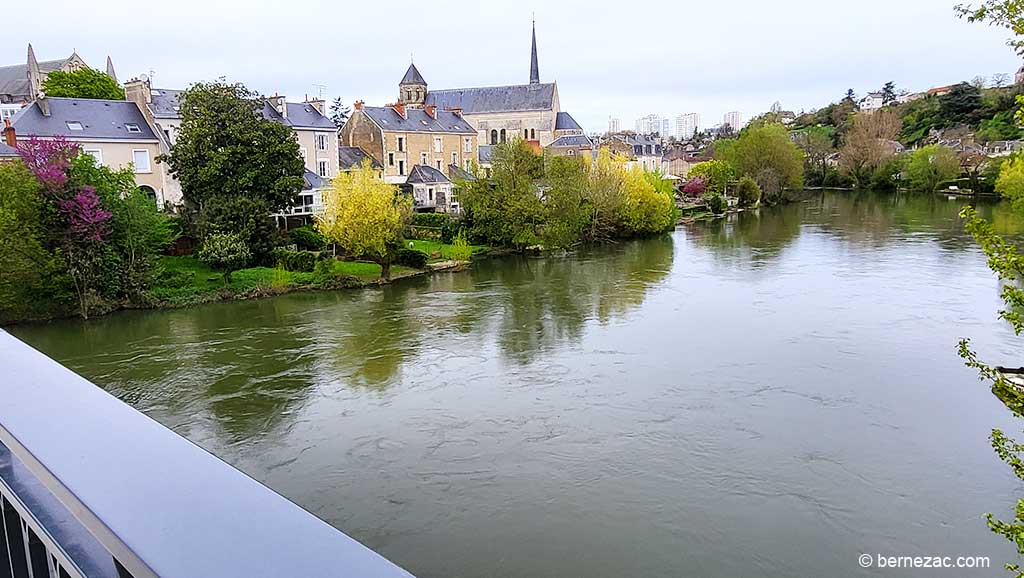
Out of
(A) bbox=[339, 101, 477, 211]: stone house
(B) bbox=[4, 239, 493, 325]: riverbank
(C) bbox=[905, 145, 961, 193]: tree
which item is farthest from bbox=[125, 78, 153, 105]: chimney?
(C) bbox=[905, 145, 961, 193]: tree

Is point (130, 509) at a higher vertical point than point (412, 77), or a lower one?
lower

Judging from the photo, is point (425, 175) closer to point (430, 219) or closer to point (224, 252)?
point (430, 219)

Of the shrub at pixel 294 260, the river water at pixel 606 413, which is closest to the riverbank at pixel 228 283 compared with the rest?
the shrub at pixel 294 260

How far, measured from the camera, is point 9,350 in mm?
2418

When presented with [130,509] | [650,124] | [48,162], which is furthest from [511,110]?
[650,124]

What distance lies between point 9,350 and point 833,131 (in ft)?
273

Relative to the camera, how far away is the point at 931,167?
165 feet

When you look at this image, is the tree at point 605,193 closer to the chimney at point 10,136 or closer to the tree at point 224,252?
the tree at point 224,252

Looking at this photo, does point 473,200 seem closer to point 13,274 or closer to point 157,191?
point 157,191

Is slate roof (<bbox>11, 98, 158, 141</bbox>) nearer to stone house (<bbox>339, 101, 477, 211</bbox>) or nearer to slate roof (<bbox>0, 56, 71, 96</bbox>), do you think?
stone house (<bbox>339, 101, 477, 211</bbox>)

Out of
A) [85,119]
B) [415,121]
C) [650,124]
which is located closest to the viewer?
[85,119]

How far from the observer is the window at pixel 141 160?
23.5 metres

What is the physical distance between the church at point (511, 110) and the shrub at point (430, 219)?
77.4ft

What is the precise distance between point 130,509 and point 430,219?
27782 millimetres
